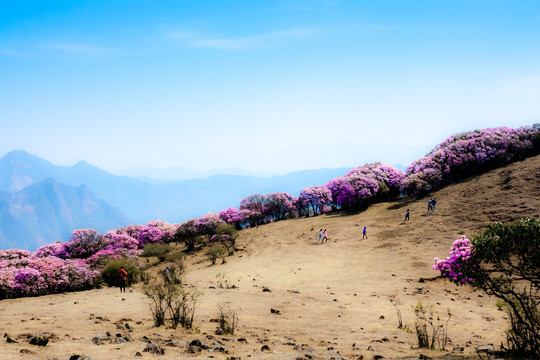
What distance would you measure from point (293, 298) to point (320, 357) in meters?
10.6

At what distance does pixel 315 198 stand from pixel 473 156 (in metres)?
28.4

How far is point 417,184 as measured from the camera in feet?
165

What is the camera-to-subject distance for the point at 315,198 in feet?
213

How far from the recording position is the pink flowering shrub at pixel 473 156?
160 feet

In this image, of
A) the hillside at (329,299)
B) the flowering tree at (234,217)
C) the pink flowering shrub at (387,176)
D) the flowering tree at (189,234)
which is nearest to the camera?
the hillside at (329,299)

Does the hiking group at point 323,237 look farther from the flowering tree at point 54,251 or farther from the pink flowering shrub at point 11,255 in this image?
the flowering tree at point 54,251

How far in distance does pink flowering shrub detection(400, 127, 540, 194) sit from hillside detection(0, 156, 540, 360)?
3.59 m

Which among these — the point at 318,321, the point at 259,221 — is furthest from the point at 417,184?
the point at 318,321

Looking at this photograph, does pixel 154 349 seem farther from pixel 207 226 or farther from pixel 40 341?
pixel 207 226

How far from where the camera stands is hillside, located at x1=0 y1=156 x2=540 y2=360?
1141 cm

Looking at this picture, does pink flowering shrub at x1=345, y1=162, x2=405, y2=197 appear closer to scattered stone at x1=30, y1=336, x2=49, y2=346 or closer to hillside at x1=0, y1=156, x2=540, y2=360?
hillside at x1=0, y1=156, x2=540, y2=360

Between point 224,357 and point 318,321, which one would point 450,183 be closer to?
point 318,321

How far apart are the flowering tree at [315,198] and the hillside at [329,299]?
1759cm

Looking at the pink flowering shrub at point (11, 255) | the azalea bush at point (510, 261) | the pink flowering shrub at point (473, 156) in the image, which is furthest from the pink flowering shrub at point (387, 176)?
the pink flowering shrub at point (11, 255)
